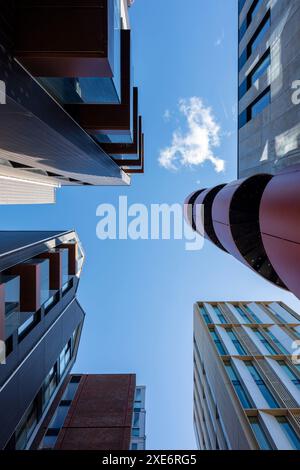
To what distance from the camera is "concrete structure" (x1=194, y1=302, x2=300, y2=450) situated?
575 inches

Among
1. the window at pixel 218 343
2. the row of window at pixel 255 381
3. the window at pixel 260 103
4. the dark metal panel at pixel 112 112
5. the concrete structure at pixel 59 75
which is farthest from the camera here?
the window at pixel 218 343

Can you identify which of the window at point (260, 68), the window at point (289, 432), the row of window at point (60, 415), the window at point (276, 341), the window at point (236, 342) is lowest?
the row of window at point (60, 415)

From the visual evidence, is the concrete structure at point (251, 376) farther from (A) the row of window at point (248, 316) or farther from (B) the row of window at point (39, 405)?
(B) the row of window at point (39, 405)

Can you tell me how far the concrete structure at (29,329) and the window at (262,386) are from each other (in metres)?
15.5

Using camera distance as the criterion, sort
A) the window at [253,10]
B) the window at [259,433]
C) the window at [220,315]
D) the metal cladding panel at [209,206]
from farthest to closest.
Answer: the window at [220,315], the metal cladding panel at [209,206], the window at [253,10], the window at [259,433]

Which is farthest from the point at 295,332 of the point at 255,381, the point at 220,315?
the point at 255,381

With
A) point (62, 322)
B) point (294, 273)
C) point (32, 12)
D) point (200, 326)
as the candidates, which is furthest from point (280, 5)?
point (200, 326)

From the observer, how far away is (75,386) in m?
22.3

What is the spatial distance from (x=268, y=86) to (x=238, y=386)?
69.2 ft

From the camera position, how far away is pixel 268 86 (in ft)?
42.6

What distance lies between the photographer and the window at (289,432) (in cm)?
1363

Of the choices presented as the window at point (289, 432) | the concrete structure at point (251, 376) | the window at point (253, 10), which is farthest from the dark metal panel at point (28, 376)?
the window at point (253, 10)

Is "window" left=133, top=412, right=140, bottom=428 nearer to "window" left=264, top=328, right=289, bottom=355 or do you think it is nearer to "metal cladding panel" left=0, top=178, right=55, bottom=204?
"window" left=264, top=328, right=289, bottom=355

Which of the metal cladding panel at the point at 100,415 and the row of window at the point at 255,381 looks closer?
→ the metal cladding panel at the point at 100,415
